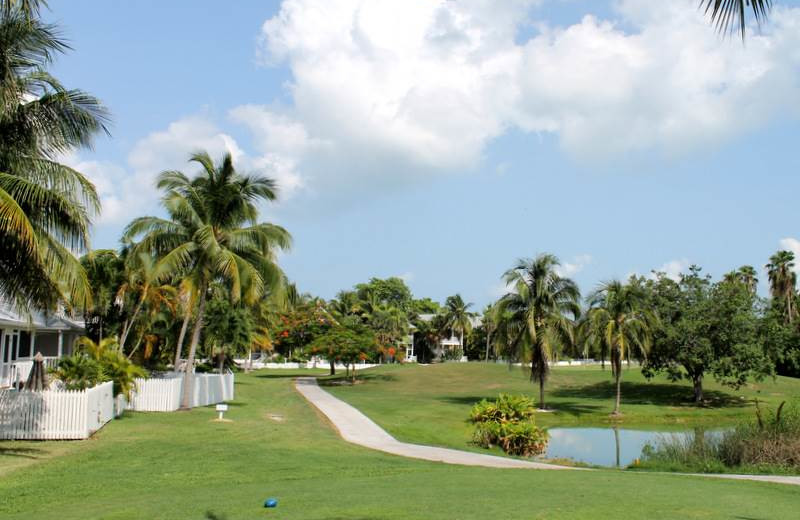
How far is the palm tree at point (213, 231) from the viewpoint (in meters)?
27.0

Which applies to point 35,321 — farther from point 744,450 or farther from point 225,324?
point 744,450

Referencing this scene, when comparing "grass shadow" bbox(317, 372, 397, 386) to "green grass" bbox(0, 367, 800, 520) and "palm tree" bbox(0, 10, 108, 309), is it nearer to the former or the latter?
"green grass" bbox(0, 367, 800, 520)

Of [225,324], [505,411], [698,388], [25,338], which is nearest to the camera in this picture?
[505,411]

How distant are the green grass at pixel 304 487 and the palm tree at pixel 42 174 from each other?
3.90 m

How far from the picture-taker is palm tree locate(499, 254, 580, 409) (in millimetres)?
36188

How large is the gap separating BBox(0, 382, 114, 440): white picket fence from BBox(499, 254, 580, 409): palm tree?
2266 centimetres

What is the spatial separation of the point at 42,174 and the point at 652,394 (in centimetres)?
4104

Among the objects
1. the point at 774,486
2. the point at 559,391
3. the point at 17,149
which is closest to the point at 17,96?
the point at 17,149

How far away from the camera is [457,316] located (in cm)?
9606

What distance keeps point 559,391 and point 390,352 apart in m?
26.6

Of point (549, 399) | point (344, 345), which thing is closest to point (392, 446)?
point (549, 399)

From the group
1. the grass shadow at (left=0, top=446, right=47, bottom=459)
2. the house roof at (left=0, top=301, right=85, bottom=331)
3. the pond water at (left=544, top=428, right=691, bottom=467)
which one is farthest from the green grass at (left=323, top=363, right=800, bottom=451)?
the house roof at (left=0, top=301, right=85, bottom=331)

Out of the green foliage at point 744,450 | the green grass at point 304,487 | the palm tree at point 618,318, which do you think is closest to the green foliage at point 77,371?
the green grass at point 304,487

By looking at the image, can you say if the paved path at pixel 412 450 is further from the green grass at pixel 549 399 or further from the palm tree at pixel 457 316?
the palm tree at pixel 457 316
